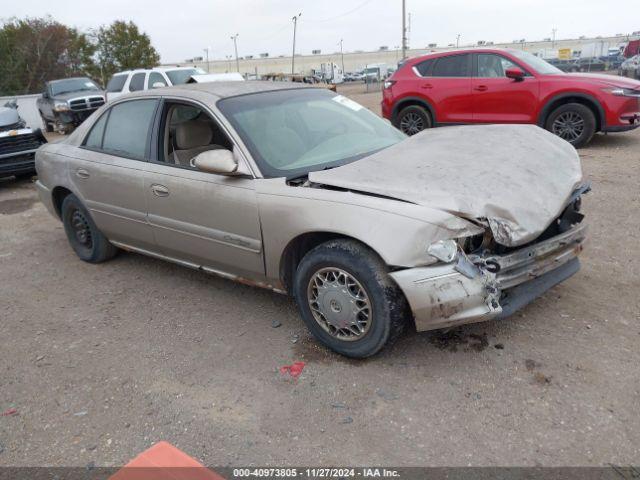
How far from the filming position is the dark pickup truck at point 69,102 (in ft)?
51.1

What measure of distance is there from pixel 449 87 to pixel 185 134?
6.20 meters

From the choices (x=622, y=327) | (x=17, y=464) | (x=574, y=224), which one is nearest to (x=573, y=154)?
(x=574, y=224)

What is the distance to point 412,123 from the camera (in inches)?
387

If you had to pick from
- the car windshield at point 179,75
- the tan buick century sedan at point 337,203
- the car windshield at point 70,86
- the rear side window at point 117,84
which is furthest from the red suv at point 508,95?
the car windshield at point 70,86

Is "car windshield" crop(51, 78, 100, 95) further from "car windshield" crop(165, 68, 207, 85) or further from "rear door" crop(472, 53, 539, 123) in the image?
"rear door" crop(472, 53, 539, 123)

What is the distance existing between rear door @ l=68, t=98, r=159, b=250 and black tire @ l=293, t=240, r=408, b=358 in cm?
169

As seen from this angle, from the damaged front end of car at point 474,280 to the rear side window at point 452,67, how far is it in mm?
6676

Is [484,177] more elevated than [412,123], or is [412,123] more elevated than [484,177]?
[484,177]

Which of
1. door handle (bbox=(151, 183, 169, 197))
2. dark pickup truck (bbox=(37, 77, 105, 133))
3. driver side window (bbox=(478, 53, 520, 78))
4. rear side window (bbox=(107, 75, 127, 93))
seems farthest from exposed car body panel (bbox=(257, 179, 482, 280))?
dark pickup truck (bbox=(37, 77, 105, 133))

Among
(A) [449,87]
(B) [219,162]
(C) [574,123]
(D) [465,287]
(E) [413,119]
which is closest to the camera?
(D) [465,287]

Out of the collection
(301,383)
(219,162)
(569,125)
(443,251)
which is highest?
(219,162)

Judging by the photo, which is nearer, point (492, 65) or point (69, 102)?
point (492, 65)

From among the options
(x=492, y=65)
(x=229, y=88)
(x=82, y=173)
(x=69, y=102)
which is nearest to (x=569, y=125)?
(x=492, y=65)

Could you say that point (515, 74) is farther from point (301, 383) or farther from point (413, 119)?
point (301, 383)
